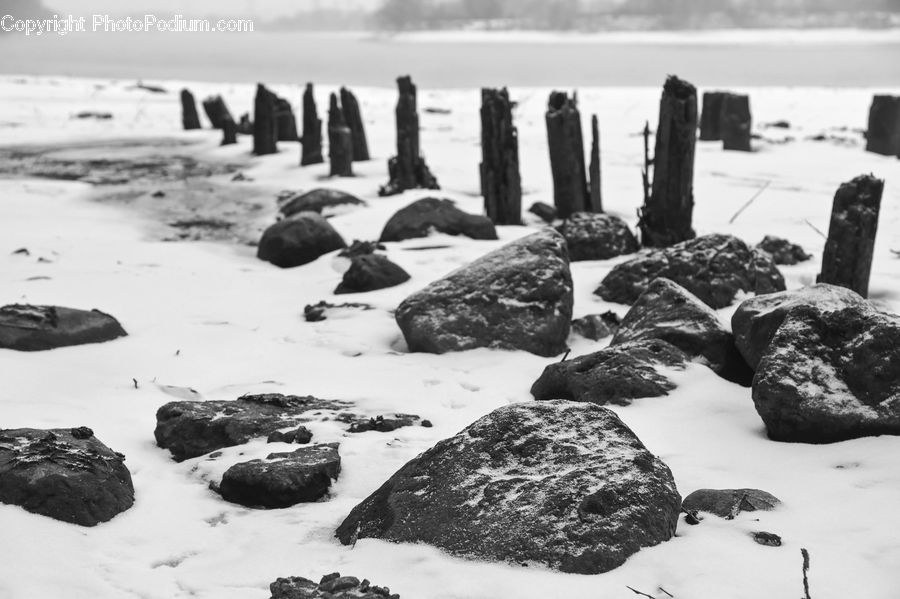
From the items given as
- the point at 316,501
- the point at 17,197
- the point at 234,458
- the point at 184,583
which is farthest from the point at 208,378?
the point at 17,197

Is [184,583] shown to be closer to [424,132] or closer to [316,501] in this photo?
[316,501]

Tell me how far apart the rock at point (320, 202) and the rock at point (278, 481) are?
6.81 metres

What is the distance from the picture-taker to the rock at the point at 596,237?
8.07 meters

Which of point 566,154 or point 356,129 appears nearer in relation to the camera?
point 566,154

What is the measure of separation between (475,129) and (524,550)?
16.0 metres

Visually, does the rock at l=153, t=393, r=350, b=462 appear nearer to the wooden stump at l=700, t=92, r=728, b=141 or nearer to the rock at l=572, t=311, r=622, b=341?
the rock at l=572, t=311, r=622, b=341

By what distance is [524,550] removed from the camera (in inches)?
118

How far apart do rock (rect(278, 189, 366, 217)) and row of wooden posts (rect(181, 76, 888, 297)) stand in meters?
0.79

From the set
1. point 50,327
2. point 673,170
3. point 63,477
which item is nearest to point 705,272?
point 673,170

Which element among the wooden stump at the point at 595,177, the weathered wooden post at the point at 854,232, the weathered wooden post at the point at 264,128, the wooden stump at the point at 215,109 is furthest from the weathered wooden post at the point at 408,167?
the wooden stump at the point at 215,109

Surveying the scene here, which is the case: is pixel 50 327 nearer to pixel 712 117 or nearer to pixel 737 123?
pixel 737 123

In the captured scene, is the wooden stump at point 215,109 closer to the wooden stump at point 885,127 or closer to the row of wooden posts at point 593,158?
the row of wooden posts at point 593,158

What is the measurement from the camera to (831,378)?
13.5ft

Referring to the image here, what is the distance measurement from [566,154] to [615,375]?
5.09 meters
